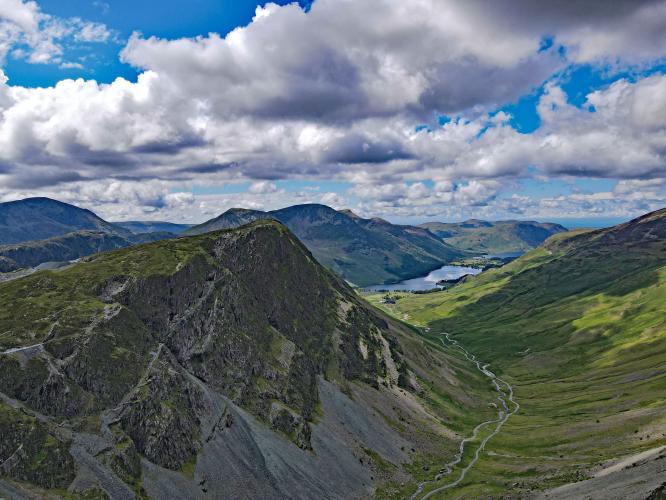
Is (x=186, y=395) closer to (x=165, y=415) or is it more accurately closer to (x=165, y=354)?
(x=165, y=415)

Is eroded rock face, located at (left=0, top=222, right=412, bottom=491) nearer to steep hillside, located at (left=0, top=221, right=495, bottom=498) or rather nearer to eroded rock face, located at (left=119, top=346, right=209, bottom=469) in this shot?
eroded rock face, located at (left=119, top=346, right=209, bottom=469)

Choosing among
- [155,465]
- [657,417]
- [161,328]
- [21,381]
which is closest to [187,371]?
[161,328]

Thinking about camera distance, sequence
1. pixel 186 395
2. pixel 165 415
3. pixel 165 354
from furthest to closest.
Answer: pixel 165 354 < pixel 186 395 < pixel 165 415

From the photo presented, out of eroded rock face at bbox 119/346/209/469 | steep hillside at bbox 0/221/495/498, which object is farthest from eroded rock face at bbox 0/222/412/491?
steep hillside at bbox 0/221/495/498

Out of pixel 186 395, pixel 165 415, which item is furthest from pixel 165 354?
pixel 165 415

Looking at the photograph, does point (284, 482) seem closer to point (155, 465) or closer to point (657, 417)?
point (155, 465)

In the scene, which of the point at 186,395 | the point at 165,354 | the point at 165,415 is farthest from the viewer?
the point at 165,354
